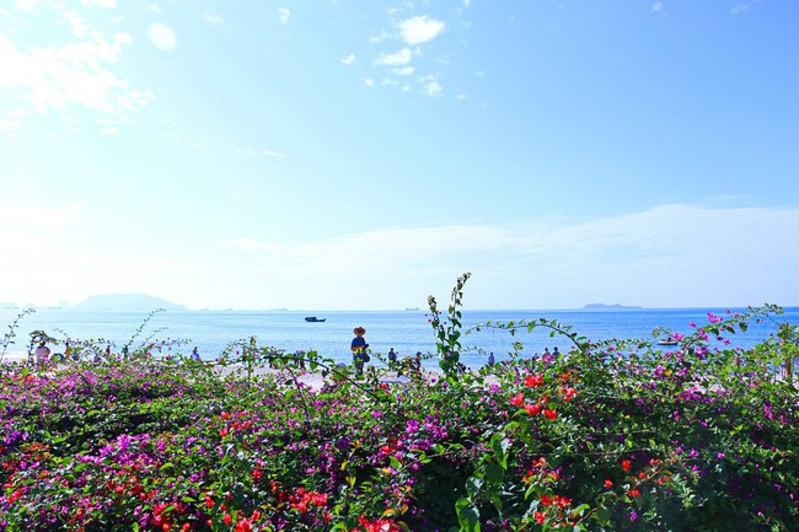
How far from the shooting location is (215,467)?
12.3ft

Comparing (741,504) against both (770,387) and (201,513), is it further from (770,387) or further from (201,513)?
(201,513)

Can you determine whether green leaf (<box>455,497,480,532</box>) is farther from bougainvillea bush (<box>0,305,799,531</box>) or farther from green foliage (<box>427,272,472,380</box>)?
green foliage (<box>427,272,472,380</box>)

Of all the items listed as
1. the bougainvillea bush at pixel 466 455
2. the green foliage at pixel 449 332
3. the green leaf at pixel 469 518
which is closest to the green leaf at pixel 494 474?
the bougainvillea bush at pixel 466 455

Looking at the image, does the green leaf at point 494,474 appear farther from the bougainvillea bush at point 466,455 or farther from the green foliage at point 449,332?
the green foliage at point 449,332

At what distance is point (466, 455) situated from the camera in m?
3.35

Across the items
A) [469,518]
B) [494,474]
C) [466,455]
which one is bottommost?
[466,455]

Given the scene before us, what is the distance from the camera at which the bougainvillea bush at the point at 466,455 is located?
2.88 m

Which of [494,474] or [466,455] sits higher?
[494,474]

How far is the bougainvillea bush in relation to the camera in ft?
9.45

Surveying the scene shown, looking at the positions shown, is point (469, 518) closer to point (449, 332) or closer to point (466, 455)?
point (466, 455)

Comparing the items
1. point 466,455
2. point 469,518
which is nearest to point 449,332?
point 466,455

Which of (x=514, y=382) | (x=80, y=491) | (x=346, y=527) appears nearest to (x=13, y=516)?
(x=80, y=491)

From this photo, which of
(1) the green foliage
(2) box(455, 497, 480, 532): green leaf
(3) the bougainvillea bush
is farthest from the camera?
(1) the green foliage

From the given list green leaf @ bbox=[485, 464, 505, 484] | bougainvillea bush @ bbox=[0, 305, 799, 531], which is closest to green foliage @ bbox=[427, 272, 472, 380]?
bougainvillea bush @ bbox=[0, 305, 799, 531]
